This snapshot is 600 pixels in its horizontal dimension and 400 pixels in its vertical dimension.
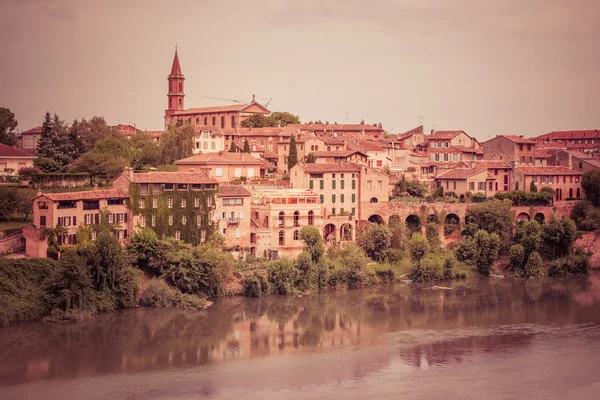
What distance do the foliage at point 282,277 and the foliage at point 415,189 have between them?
12032 millimetres

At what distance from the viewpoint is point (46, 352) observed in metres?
27.0

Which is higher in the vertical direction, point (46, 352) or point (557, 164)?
point (557, 164)

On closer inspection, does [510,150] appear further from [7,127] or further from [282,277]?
[7,127]

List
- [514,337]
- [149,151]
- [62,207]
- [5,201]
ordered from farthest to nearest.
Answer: [149,151]
[5,201]
[62,207]
[514,337]

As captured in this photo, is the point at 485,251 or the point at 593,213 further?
the point at 593,213

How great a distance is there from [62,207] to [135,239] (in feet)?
9.37

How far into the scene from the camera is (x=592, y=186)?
148ft

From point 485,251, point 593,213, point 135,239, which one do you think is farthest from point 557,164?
point 135,239

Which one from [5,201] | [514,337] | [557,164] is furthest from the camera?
[557,164]

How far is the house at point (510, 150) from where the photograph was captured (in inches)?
1999

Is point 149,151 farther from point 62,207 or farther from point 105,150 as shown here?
point 62,207

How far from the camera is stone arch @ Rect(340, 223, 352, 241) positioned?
39531 mm

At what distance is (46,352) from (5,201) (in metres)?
9.52

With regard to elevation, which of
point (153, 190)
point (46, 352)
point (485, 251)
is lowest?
point (46, 352)
